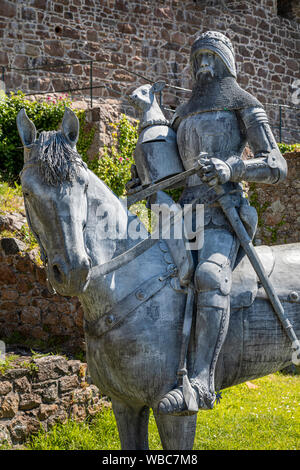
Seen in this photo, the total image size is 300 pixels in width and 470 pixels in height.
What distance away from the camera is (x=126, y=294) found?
9.29 feet

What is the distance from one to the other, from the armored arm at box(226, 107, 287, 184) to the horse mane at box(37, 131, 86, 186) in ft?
2.70

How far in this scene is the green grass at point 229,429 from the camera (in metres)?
5.21

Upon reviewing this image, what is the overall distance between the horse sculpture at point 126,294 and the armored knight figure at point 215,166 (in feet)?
0.36

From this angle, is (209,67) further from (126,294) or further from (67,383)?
(67,383)

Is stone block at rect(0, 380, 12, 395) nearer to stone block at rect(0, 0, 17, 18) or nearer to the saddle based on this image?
the saddle

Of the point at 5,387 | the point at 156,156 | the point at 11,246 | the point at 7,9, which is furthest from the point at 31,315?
the point at 7,9

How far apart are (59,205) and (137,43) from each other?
13.6m

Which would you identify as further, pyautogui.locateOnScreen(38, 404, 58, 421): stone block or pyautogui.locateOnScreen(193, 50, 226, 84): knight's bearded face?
pyautogui.locateOnScreen(38, 404, 58, 421): stone block

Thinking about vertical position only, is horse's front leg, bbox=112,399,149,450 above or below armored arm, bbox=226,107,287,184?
below

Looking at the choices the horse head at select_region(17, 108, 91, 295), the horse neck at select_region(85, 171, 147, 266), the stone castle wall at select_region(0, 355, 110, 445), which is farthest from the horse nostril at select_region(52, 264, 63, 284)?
the stone castle wall at select_region(0, 355, 110, 445)

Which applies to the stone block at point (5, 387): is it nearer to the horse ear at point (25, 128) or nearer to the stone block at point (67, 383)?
the stone block at point (67, 383)

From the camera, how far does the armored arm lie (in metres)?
2.98

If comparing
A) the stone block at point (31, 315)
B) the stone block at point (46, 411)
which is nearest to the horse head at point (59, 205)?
the stone block at point (46, 411)

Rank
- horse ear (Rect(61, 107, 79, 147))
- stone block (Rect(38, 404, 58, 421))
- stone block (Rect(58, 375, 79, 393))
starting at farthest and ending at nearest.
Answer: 1. stone block (Rect(58, 375, 79, 393))
2. stone block (Rect(38, 404, 58, 421))
3. horse ear (Rect(61, 107, 79, 147))
